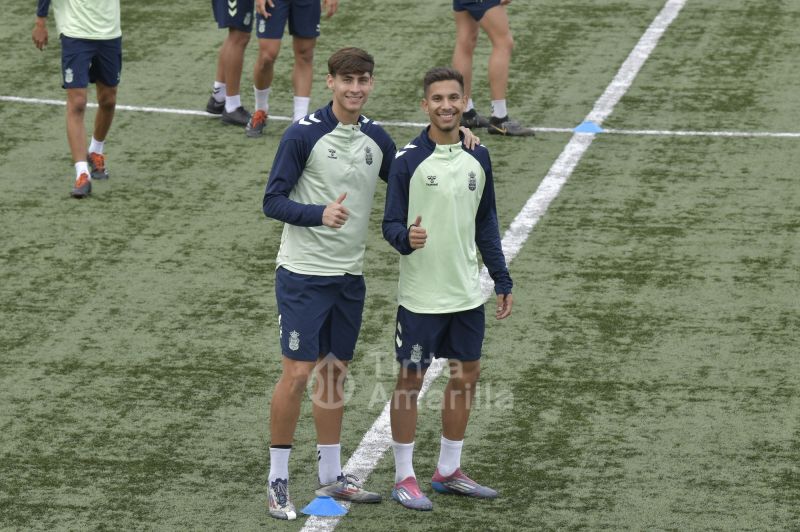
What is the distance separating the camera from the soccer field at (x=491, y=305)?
6.45m

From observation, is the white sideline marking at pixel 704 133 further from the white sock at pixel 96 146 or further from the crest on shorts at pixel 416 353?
the crest on shorts at pixel 416 353

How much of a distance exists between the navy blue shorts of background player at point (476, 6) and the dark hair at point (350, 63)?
5.05 m

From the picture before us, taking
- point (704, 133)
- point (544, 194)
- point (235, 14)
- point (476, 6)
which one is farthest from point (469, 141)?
point (235, 14)

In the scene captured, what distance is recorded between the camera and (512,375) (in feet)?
24.7

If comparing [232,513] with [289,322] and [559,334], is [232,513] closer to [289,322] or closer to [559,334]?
[289,322]

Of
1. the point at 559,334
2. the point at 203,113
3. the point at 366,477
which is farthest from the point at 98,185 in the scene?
the point at 366,477

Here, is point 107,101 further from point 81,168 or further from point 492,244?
point 492,244

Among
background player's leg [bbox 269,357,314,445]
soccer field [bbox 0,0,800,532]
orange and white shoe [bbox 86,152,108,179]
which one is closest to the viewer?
background player's leg [bbox 269,357,314,445]

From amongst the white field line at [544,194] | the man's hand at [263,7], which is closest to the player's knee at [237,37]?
the man's hand at [263,7]

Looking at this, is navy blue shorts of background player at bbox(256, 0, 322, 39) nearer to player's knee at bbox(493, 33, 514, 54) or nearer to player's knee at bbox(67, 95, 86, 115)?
player's knee at bbox(493, 33, 514, 54)

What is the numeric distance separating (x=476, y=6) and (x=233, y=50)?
172 cm

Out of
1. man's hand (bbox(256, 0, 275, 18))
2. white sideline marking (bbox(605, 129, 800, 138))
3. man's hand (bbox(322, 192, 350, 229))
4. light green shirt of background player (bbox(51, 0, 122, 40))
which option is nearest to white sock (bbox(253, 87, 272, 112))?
man's hand (bbox(256, 0, 275, 18))

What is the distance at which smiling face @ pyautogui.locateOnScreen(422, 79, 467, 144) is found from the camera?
19.9 ft

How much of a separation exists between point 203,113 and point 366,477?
5.62 metres
